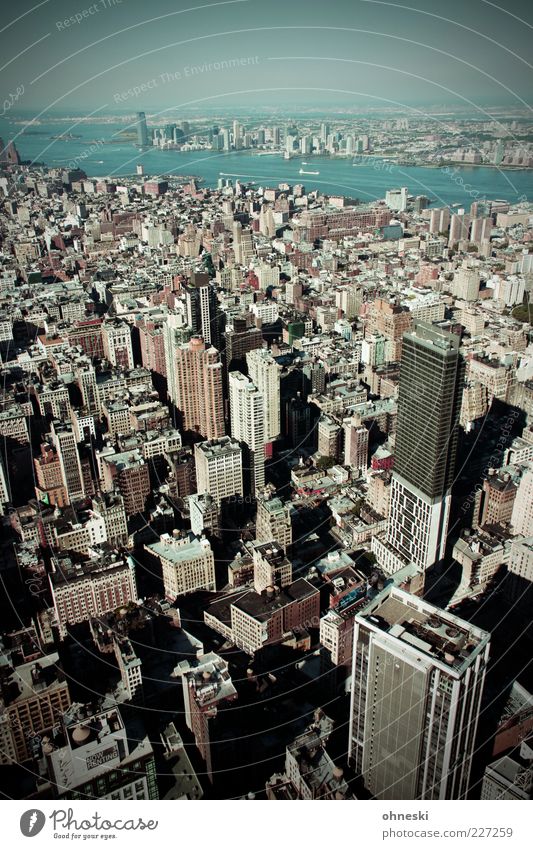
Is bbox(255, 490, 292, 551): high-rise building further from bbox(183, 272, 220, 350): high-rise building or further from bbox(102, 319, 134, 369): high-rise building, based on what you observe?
bbox(102, 319, 134, 369): high-rise building

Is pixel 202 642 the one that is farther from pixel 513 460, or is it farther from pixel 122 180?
pixel 122 180

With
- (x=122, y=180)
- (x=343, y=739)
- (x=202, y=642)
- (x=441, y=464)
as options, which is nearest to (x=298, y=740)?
(x=343, y=739)

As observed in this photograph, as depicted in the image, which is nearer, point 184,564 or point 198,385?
point 184,564

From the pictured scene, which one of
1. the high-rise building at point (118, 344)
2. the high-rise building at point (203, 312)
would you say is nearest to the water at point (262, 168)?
the high-rise building at point (203, 312)

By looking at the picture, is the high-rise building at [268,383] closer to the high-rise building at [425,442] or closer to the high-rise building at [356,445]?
the high-rise building at [356,445]

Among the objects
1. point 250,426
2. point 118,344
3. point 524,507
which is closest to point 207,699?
point 250,426

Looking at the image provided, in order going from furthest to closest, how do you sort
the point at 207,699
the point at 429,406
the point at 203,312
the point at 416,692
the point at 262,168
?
the point at 262,168 → the point at 203,312 → the point at 429,406 → the point at 207,699 → the point at 416,692

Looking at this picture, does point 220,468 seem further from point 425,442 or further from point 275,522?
point 425,442
